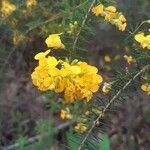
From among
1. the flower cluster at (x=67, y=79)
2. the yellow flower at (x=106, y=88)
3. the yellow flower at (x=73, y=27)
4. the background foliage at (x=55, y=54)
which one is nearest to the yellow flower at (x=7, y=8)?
the background foliage at (x=55, y=54)

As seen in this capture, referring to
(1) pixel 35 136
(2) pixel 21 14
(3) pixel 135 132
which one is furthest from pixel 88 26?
(3) pixel 135 132

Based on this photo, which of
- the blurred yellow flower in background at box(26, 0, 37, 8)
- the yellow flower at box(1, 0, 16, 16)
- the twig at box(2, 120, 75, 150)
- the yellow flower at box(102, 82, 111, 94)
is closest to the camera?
the yellow flower at box(102, 82, 111, 94)

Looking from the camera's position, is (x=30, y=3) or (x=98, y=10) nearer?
(x=98, y=10)

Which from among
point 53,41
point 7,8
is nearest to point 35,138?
point 7,8

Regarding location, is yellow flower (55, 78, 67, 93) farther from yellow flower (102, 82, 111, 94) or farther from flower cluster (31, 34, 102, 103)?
yellow flower (102, 82, 111, 94)

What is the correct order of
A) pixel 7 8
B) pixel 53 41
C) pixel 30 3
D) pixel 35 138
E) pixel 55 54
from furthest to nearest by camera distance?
pixel 35 138 < pixel 7 8 < pixel 30 3 < pixel 55 54 < pixel 53 41

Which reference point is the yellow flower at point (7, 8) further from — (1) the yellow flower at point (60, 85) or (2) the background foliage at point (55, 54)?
(1) the yellow flower at point (60, 85)

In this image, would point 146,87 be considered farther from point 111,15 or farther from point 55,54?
point 55,54

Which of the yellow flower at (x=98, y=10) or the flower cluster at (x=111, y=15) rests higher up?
the yellow flower at (x=98, y=10)

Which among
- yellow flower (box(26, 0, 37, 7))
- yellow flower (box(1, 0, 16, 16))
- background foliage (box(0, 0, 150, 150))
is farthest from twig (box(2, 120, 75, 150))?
yellow flower (box(26, 0, 37, 7))

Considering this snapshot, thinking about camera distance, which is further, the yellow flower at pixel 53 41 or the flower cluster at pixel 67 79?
the yellow flower at pixel 53 41

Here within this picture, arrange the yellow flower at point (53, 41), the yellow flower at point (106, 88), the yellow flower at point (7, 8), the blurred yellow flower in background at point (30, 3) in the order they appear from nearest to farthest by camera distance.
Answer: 1. the yellow flower at point (53, 41)
2. the yellow flower at point (106, 88)
3. the blurred yellow flower in background at point (30, 3)
4. the yellow flower at point (7, 8)

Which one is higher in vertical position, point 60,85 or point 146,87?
point 60,85

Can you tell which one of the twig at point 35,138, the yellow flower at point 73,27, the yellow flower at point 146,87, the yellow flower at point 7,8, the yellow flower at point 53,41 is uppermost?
the yellow flower at point 53,41
